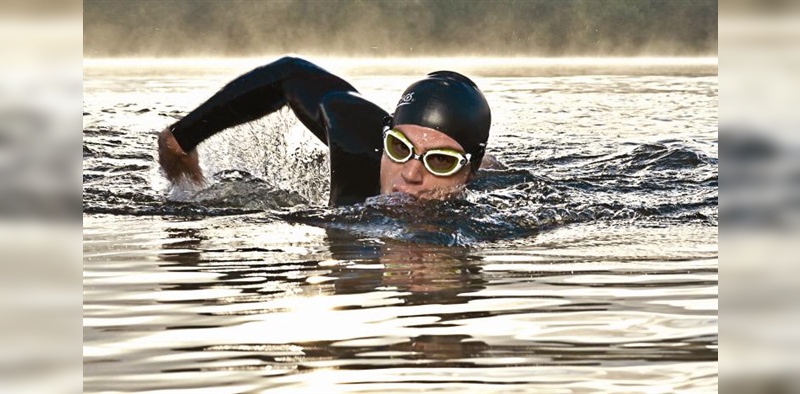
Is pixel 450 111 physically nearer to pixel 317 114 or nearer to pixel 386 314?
pixel 317 114

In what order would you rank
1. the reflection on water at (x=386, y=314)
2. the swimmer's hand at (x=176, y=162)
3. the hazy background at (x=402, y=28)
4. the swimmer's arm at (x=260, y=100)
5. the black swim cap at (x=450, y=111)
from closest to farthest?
the reflection on water at (x=386, y=314), the black swim cap at (x=450, y=111), the swimmer's arm at (x=260, y=100), the swimmer's hand at (x=176, y=162), the hazy background at (x=402, y=28)

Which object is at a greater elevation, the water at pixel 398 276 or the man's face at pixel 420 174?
the man's face at pixel 420 174

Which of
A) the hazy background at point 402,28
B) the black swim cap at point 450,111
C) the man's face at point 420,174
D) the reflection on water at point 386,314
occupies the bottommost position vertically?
the reflection on water at point 386,314

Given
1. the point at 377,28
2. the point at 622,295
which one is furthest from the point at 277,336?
the point at 377,28

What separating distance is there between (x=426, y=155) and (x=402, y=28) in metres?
16.4

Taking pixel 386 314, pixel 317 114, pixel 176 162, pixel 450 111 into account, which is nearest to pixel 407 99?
pixel 450 111

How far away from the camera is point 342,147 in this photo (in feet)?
21.8

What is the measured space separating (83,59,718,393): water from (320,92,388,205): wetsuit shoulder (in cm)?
24

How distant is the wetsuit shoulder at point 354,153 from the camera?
6.64 metres

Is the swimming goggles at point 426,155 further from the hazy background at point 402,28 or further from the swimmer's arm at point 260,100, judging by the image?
the hazy background at point 402,28

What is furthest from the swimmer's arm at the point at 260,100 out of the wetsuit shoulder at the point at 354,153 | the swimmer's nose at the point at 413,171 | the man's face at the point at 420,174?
the swimmer's nose at the point at 413,171

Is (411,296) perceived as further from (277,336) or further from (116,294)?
(116,294)

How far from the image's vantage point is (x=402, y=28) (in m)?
22.2

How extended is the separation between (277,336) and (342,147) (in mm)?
3254
